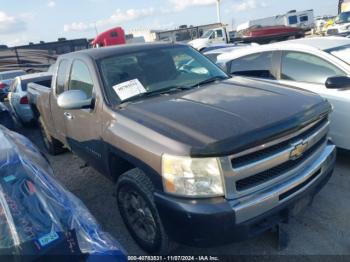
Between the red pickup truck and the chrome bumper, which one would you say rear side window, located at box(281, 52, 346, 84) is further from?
A: the red pickup truck

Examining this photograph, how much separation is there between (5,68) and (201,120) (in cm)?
2152

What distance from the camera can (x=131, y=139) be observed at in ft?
8.79

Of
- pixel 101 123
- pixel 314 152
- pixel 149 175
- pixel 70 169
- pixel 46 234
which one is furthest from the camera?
pixel 70 169

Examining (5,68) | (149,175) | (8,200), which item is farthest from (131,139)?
(5,68)

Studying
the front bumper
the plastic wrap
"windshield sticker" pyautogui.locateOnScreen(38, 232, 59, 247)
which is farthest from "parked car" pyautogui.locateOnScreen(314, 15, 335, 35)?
"windshield sticker" pyautogui.locateOnScreen(38, 232, 59, 247)

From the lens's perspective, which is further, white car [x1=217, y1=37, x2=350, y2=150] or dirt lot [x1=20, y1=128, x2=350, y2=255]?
white car [x1=217, y1=37, x2=350, y2=150]

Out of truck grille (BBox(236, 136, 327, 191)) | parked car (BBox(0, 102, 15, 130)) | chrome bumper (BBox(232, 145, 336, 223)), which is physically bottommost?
parked car (BBox(0, 102, 15, 130))

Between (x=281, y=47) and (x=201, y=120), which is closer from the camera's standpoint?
(x=201, y=120)

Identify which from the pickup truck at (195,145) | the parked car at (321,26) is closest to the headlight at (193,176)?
the pickup truck at (195,145)

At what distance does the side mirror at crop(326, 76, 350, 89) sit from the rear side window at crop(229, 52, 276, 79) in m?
1.06

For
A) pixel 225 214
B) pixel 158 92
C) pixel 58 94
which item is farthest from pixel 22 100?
pixel 225 214

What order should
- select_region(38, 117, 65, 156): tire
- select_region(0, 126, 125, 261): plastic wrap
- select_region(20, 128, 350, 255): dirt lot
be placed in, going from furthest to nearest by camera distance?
select_region(38, 117, 65, 156): tire → select_region(20, 128, 350, 255): dirt lot → select_region(0, 126, 125, 261): plastic wrap

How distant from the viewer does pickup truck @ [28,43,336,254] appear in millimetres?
2256

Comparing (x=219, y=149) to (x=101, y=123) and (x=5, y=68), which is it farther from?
(x=5, y=68)
